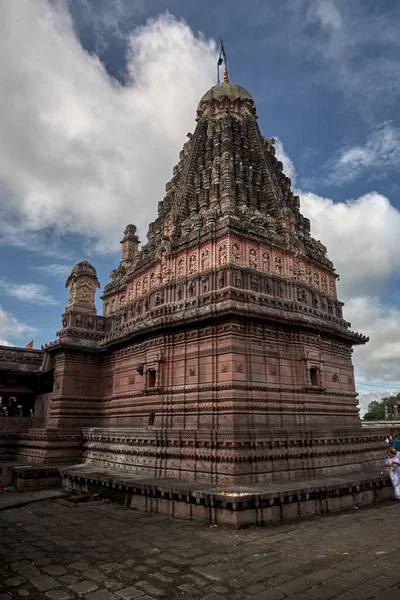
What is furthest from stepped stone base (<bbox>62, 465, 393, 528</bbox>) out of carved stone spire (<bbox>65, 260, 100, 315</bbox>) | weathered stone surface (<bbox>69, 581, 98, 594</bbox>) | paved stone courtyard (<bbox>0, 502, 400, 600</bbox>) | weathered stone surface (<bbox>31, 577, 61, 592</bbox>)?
carved stone spire (<bbox>65, 260, 100, 315</bbox>)

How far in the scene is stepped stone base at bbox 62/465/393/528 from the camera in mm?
10453

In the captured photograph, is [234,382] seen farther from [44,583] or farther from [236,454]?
[44,583]

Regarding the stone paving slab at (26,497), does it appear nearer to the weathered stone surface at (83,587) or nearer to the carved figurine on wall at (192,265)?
the weathered stone surface at (83,587)

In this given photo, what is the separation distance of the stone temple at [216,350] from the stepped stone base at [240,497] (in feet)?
1.38

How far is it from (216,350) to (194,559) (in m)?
7.93

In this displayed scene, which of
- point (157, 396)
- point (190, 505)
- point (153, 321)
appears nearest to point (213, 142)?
point (153, 321)

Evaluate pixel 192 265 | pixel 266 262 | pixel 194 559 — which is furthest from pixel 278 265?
pixel 194 559

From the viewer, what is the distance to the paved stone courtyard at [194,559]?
264 inches

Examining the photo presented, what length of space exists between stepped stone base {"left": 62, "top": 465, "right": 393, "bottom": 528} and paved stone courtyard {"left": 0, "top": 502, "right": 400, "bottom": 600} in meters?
0.40

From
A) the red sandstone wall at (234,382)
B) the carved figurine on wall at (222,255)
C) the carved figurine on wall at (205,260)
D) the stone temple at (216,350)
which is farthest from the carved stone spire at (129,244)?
the carved figurine on wall at (222,255)

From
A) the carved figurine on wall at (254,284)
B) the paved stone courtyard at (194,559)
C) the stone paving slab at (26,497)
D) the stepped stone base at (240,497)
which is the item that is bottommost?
the paved stone courtyard at (194,559)

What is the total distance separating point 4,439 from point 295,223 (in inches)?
711

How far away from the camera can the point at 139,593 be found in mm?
6676

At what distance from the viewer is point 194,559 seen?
8203 millimetres
